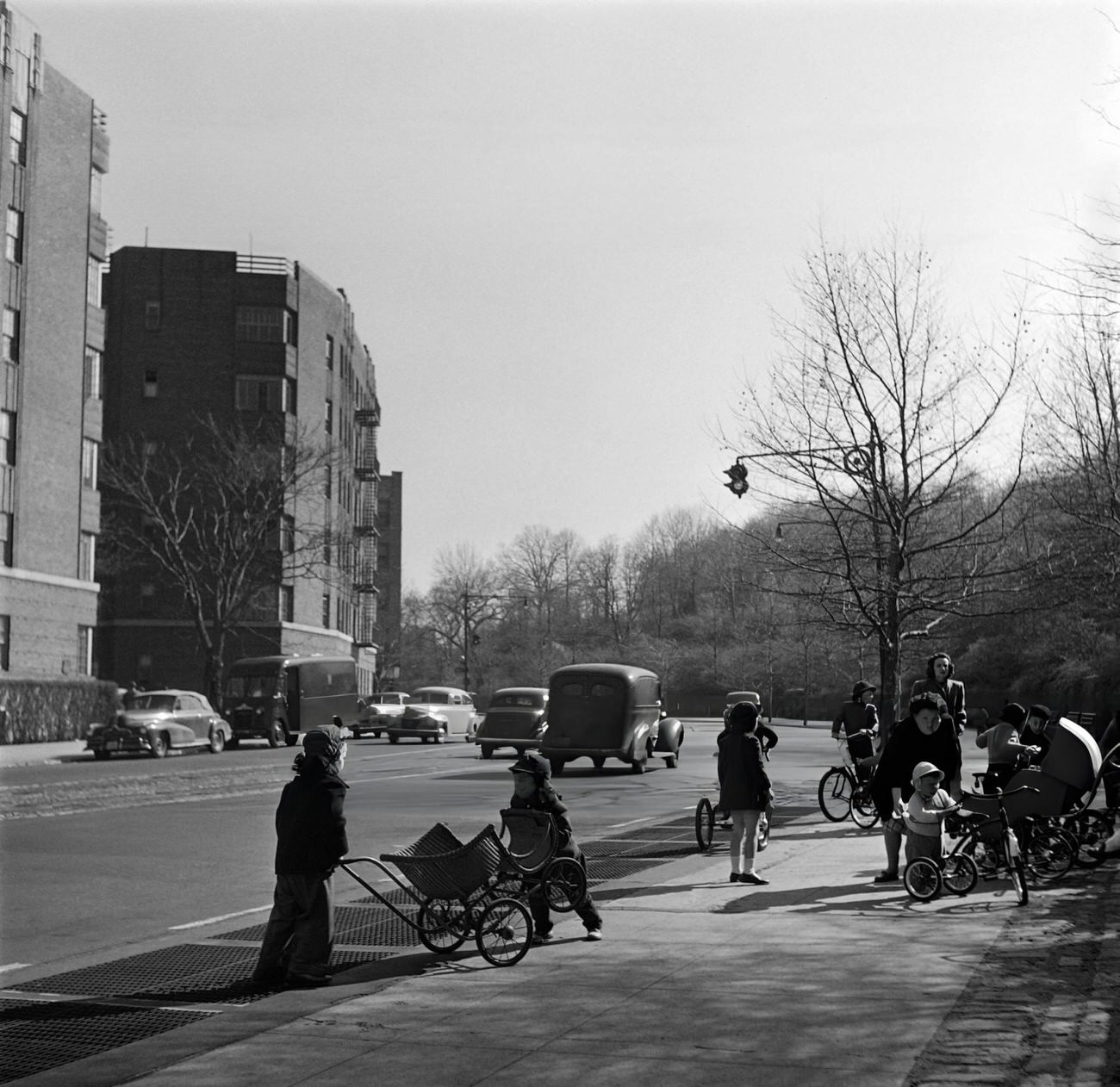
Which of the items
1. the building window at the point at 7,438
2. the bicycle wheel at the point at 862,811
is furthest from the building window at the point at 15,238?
the bicycle wheel at the point at 862,811

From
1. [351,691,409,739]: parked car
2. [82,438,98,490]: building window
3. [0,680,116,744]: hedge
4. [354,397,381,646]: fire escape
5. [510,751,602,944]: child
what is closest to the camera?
[510,751,602,944]: child

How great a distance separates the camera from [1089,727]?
3491 centimetres

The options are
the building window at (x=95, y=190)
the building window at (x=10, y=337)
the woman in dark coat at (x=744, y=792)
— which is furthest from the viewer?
the building window at (x=95, y=190)

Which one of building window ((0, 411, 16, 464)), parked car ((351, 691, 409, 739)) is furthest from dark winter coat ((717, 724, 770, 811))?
parked car ((351, 691, 409, 739))

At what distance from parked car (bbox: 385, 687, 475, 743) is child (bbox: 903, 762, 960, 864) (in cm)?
3947

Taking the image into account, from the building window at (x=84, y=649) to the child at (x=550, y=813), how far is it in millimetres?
43824

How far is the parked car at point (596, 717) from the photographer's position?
3078 cm

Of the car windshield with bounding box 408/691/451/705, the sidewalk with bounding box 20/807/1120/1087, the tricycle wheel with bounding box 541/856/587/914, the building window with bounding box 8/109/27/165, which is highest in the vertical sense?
the building window with bounding box 8/109/27/165

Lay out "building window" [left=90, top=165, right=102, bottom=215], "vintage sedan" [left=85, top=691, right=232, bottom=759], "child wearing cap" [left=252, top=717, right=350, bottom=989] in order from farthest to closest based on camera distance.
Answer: "building window" [left=90, top=165, right=102, bottom=215]
"vintage sedan" [left=85, top=691, right=232, bottom=759]
"child wearing cap" [left=252, top=717, right=350, bottom=989]

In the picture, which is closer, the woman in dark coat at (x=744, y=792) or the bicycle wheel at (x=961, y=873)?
the bicycle wheel at (x=961, y=873)

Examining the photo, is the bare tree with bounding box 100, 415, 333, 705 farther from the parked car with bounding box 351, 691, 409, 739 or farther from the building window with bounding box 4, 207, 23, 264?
the building window with bounding box 4, 207, 23, 264

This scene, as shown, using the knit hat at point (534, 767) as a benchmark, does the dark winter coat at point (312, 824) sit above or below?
below

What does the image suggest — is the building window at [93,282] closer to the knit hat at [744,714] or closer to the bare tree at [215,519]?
the bare tree at [215,519]

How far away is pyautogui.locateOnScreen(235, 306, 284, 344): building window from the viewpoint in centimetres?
7069
